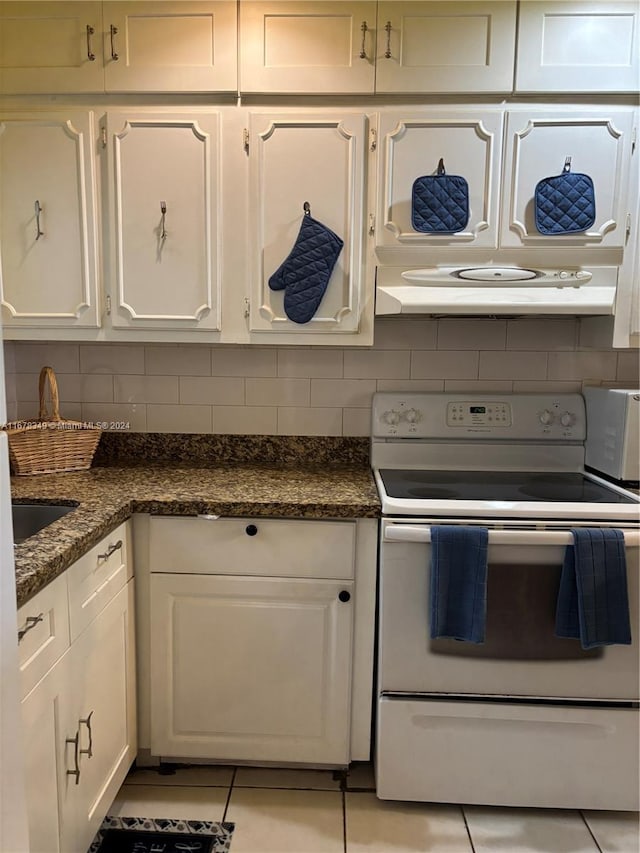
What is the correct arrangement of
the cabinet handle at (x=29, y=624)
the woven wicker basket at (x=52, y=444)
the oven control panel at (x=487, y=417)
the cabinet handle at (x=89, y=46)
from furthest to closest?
1. the oven control panel at (x=487, y=417)
2. the woven wicker basket at (x=52, y=444)
3. the cabinet handle at (x=89, y=46)
4. the cabinet handle at (x=29, y=624)

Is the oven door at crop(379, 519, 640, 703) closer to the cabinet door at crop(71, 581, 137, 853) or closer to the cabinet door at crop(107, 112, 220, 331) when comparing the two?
the cabinet door at crop(71, 581, 137, 853)

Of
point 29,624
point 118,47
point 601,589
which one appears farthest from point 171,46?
point 601,589

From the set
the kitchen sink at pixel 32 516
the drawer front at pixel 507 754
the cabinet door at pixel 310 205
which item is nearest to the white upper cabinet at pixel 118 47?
the cabinet door at pixel 310 205

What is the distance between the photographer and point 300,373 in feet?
7.12

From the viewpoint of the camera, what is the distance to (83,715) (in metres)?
1.35

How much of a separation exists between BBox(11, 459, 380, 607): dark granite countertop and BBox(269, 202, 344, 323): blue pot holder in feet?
1.79

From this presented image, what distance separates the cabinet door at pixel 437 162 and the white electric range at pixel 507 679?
0.82 meters

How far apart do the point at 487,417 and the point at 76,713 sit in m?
1.55

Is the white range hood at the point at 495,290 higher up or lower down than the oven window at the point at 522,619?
higher up

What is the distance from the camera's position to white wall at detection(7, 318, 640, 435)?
2131 mm

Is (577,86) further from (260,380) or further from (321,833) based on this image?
(321,833)

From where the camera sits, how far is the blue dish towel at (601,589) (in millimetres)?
1509

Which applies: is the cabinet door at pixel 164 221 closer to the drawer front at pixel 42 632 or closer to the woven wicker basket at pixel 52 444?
the woven wicker basket at pixel 52 444

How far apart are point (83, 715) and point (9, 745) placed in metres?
0.65
